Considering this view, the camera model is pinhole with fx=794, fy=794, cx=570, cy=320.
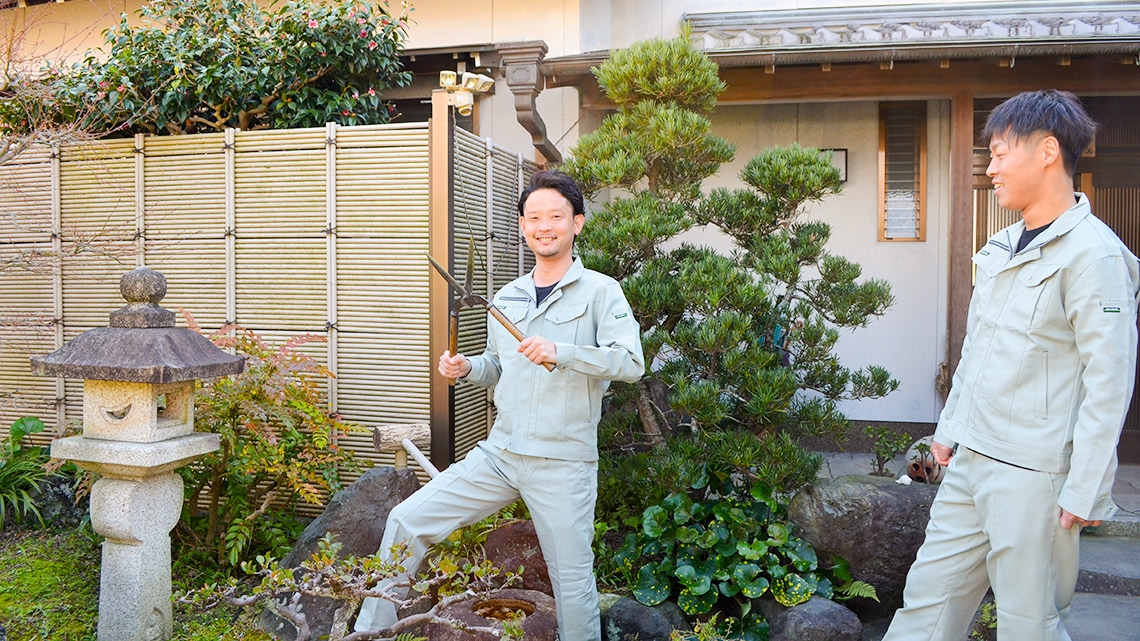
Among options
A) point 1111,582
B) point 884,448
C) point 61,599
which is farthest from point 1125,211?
point 61,599

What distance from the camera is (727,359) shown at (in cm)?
453

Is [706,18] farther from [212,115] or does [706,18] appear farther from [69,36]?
[69,36]

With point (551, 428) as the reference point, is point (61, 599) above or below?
below

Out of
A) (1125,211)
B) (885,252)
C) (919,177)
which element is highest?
(919,177)

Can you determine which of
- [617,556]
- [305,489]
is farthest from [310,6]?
[617,556]

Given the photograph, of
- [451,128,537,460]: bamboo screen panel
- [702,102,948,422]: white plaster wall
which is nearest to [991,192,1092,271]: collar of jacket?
[451,128,537,460]: bamboo screen panel

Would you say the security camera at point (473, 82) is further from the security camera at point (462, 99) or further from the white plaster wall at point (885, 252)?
the white plaster wall at point (885, 252)

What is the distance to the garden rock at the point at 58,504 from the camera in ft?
17.8

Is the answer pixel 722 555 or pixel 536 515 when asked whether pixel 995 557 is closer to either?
pixel 722 555

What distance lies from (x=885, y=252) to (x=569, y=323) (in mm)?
5333

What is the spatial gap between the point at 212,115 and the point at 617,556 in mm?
4663

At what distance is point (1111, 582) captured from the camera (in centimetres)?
489

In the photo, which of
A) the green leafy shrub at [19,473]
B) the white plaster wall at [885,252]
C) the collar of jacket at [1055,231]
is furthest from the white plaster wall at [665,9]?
the green leafy shrub at [19,473]

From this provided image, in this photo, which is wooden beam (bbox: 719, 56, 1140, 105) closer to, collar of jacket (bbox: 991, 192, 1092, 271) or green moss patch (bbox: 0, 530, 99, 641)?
collar of jacket (bbox: 991, 192, 1092, 271)
